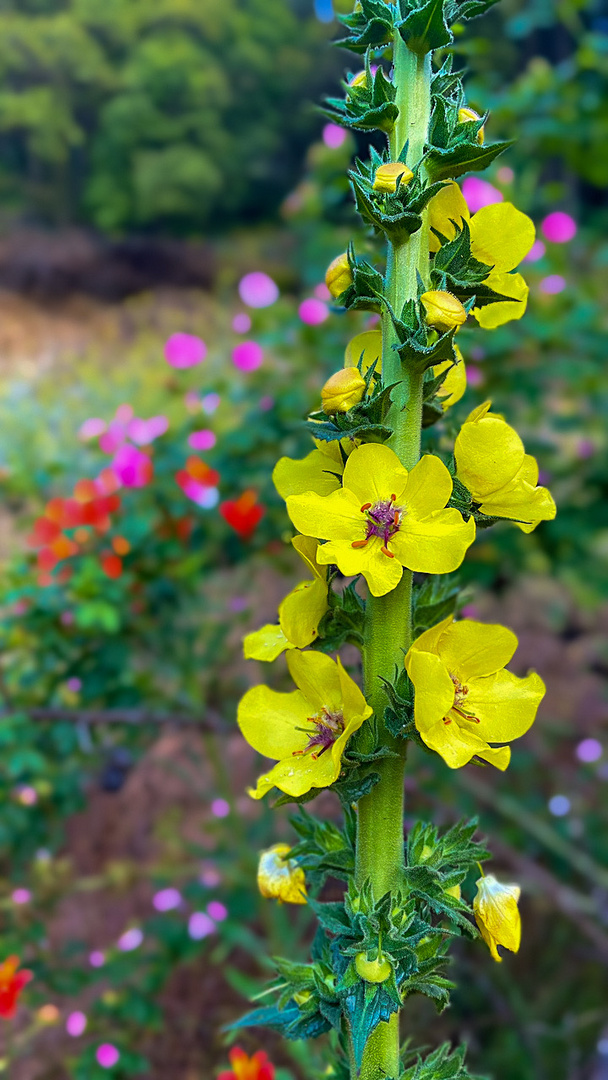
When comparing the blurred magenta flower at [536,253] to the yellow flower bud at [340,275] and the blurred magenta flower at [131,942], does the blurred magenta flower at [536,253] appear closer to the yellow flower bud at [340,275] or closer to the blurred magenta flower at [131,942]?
the yellow flower bud at [340,275]

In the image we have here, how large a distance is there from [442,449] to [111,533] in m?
1.12

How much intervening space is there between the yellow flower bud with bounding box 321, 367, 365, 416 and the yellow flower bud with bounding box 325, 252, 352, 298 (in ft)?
0.33

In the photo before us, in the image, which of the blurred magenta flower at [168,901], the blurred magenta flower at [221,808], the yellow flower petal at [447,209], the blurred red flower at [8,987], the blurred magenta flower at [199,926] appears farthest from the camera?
the blurred magenta flower at [221,808]

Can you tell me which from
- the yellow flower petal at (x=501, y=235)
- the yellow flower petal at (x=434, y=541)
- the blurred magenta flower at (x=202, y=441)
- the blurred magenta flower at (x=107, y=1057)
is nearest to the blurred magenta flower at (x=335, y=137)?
the blurred magenta flower at (x=202, y=441)

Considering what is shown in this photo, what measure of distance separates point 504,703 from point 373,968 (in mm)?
248

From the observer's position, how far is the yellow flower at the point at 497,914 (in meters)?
0.69

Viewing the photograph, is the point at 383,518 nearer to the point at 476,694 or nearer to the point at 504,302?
the point at 476,694

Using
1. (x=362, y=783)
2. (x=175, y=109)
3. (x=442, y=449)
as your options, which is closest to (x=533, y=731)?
(x=442, y=449)

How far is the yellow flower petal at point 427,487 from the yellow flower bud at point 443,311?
0.11 meters

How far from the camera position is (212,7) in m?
8.03

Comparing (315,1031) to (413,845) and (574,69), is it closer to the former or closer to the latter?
(413,845)

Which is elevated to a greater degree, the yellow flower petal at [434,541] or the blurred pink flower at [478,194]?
the blurred pink flower at [478,194]

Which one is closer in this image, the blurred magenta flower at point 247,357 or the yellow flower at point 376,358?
the yellow flower at point 376,358

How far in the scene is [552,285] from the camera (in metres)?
2.39
